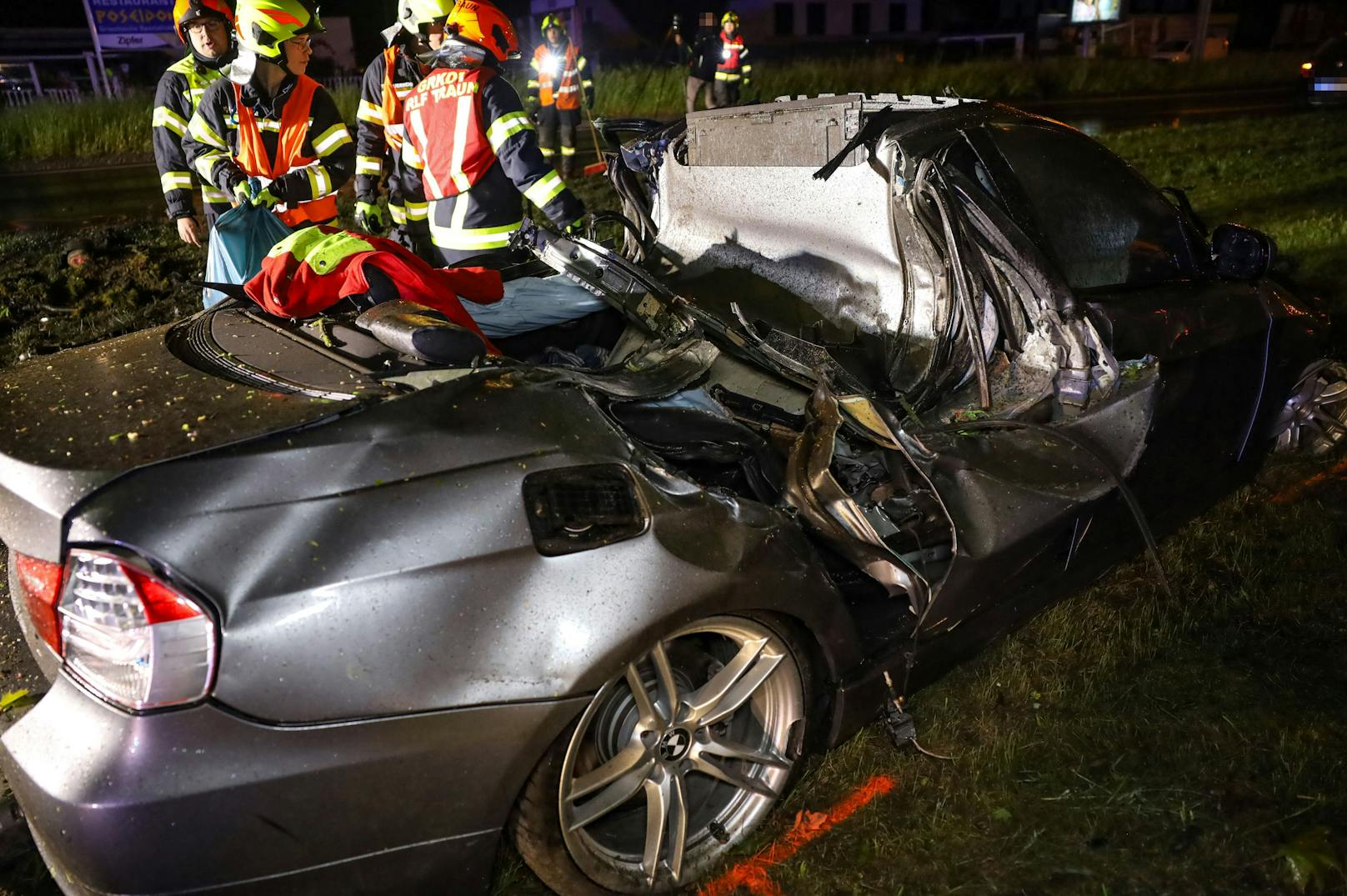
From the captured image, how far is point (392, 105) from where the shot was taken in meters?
6.12

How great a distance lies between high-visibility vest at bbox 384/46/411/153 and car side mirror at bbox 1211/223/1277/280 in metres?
4.65

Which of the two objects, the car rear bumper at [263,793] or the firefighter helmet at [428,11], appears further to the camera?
the firefighter helmet at [428,11]

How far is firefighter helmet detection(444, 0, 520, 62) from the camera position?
162 inches

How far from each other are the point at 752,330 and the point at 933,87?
65.0 ft

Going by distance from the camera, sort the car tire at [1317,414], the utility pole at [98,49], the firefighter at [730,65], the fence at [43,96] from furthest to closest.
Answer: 1. the utility pole at [98,49]
2. the fence at [43,96]
3. the firefighter at [730,65]
4. the car tire at [1317,414]

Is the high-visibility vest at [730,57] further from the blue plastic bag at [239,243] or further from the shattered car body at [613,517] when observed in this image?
the shattered car body at [613,517]

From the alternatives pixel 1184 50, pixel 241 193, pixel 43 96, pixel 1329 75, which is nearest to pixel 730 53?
pixel 241 193

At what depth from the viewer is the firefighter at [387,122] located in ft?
19.0

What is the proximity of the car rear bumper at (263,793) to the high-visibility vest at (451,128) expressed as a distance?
10.6 ft

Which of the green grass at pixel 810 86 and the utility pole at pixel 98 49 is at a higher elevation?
the utility pole at pixel 98 49

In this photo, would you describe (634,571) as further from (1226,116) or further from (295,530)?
(1226,116)

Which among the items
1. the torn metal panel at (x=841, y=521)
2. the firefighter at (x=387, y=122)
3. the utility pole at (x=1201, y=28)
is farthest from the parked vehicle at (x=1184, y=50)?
the torn metal panel at (x=841, y=521)

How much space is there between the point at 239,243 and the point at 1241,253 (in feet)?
13.9

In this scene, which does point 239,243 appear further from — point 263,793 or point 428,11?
point 263,793
